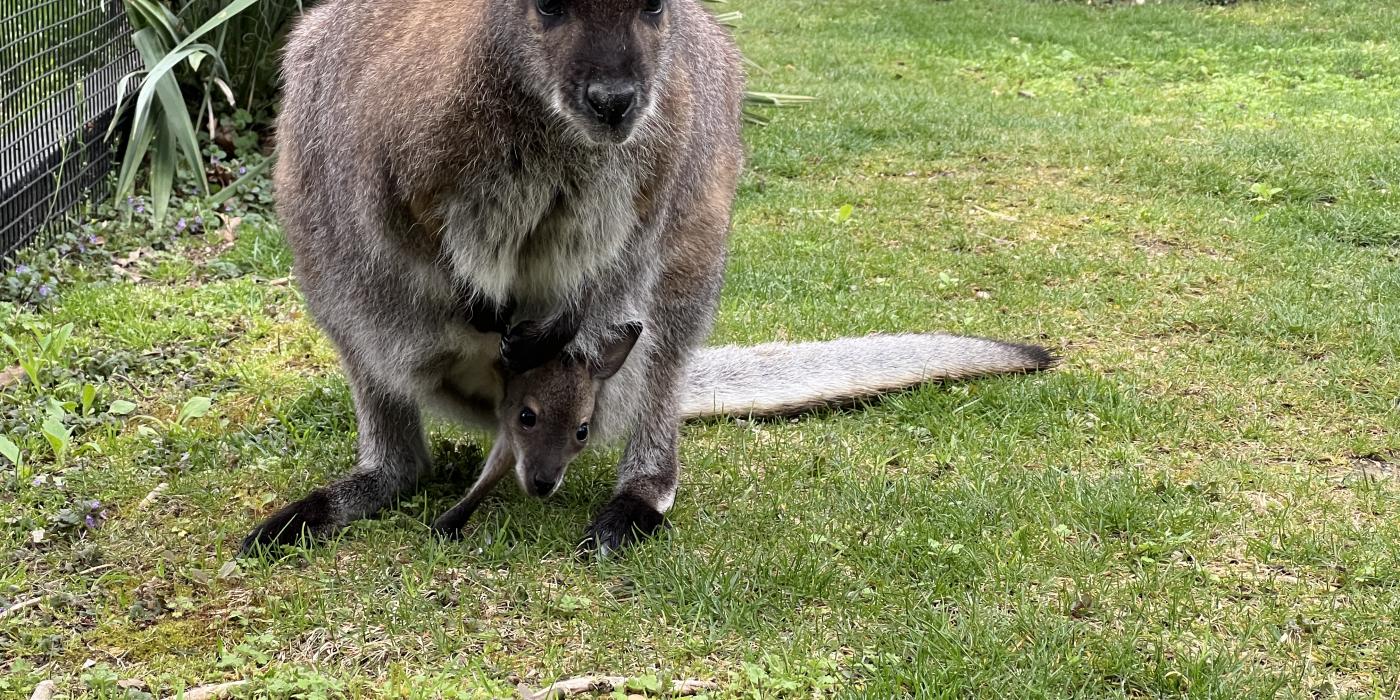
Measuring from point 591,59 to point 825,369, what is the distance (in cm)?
164

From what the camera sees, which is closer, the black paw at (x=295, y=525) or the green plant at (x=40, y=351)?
the black paw at (x=295, y=525)

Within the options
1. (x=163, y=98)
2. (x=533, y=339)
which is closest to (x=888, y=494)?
(x=533, y=339)

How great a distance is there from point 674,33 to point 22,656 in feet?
5.61

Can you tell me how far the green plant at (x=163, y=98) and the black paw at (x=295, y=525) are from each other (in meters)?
2.79

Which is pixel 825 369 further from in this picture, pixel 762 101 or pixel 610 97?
pixel 762 101

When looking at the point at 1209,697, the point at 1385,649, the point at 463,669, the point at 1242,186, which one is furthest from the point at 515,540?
the point at 1242,186

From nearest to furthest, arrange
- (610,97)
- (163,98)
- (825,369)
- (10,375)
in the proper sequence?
(610,97)
(825,369)
(10,375)
(163,98)

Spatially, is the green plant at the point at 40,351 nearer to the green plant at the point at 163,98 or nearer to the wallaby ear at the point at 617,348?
the green plant at the point at 163,98

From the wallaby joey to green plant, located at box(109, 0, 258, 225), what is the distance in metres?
2.99

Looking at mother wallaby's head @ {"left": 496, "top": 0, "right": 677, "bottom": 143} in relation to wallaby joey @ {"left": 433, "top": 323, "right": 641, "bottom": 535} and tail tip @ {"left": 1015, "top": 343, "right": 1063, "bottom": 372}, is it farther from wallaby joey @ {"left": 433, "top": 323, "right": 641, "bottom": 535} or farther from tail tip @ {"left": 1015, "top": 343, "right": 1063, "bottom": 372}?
tail tip @ {"left": 1015, "top": 343, "right": 1063, "bottom": 372}

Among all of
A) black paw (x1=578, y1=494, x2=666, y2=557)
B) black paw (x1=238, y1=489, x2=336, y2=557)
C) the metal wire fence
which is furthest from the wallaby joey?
A: the metal wire fence

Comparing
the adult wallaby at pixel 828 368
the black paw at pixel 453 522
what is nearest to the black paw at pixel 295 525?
the black paw at pixel 453 522

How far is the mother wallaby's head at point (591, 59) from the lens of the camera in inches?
94.0

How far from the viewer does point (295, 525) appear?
3023 mm
